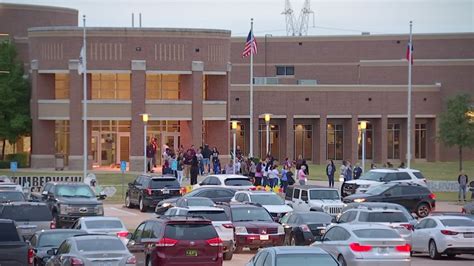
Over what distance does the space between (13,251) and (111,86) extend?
48.7 m

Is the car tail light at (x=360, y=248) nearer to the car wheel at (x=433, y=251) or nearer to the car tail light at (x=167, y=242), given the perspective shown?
the car tail light at (x=167, y=242)

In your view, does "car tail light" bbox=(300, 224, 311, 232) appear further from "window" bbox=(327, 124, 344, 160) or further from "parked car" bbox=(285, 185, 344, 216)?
"window" bbox=(327, 124, 344, 160)

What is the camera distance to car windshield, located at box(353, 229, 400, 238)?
83.9ft

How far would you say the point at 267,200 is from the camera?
4028 centimetres

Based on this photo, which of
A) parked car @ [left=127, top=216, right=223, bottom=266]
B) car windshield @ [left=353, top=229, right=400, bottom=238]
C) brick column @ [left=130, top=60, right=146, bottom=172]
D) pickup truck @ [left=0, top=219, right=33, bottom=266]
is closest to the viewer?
pickup truck @ [left=0, top=219, right=33, bottom=266]

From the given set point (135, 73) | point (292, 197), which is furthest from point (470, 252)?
point (135, 73)

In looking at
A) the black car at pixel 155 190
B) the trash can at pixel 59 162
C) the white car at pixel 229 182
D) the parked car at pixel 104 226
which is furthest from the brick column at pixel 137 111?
the parked car at pixel 104 226

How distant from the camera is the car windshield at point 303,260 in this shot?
18.9 meters

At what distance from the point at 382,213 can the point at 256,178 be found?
22.3 meters

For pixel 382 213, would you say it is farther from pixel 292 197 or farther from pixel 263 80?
pixel 263 80

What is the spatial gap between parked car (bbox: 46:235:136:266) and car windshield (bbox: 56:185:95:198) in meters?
17.2

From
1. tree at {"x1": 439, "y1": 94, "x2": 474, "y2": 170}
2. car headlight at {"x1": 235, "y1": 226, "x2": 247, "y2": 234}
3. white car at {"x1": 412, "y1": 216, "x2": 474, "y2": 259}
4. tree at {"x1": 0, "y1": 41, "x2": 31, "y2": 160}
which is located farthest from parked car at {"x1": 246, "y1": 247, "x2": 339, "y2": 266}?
tree at {"x1": 0, "y1": 41, "x2": 31, "y2": 160}

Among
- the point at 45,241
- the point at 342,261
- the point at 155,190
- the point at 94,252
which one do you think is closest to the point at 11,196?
the point at 155,190

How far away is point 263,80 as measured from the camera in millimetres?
91250
